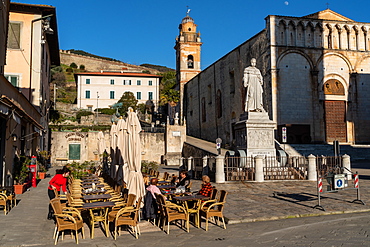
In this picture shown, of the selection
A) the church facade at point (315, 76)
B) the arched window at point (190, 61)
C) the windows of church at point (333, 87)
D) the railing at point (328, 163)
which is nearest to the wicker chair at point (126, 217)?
the railing at point (328, 163)

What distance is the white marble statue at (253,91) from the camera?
16.9 metres

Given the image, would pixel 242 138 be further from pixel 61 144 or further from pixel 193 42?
pixel 193 42

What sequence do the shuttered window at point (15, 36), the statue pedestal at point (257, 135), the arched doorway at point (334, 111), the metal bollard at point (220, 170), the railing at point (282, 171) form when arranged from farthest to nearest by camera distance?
the arched doorway at point (334, 111) < the shuttered window at point (15, 36) < the statue pedestal at point (257, 135) < the railing at point (282, 171) < the metal bollard at point (220, 170)

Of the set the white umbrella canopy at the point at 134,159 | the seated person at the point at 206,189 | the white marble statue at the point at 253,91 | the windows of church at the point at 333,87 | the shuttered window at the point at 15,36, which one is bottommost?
the seated person at the point at 206,189

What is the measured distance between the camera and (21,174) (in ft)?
48.7

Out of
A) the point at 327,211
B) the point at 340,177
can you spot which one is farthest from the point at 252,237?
the point at 340,177

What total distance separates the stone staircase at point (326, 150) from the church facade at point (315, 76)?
4.41 feet

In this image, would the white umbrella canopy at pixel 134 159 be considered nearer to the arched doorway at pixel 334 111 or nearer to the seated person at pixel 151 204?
the seated person at pixel 151 204

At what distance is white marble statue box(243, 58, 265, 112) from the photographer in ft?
55.5

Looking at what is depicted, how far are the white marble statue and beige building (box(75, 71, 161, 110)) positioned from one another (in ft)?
151

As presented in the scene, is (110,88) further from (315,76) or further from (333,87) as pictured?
(333,87)

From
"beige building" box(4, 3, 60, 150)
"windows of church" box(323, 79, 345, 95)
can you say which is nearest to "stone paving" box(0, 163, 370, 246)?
"beige building" box(4, 3, 60, 150)

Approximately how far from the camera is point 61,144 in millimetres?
31469

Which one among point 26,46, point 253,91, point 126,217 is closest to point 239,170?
point 253,91
